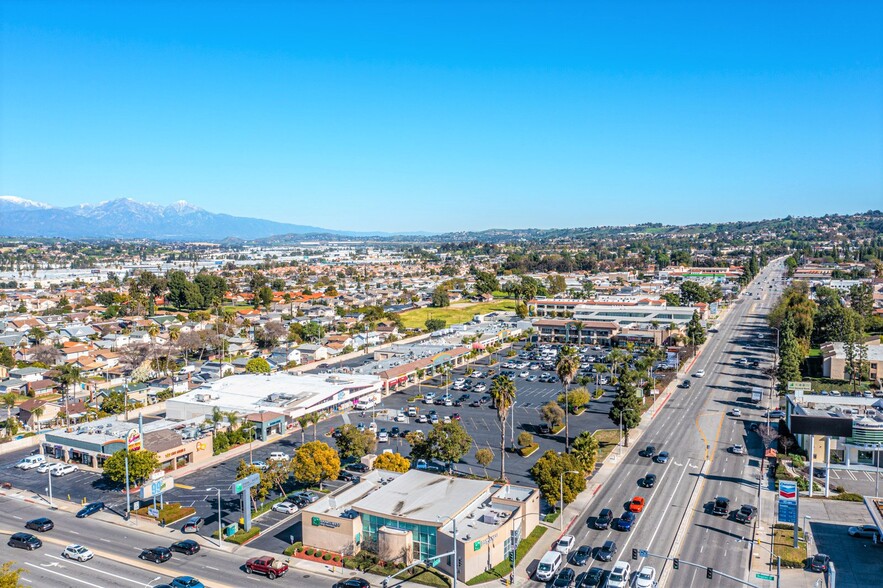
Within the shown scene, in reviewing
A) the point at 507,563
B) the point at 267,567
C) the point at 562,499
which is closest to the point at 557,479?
the point at 562,499

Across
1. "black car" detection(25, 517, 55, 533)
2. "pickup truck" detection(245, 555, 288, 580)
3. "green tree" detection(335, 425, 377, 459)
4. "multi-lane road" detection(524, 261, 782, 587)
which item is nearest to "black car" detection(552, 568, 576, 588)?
"multi-lane road" detection(524, 261, 782, 587)

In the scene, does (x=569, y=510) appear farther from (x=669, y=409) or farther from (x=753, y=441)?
(x=669, y=409)

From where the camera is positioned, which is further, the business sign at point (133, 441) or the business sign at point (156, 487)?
the business sign at point (133, 441)

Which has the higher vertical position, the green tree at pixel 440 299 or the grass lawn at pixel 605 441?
the green tree at pixel 440 299

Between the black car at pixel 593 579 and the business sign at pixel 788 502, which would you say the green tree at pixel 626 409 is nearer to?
the business sign at pixel 788 502

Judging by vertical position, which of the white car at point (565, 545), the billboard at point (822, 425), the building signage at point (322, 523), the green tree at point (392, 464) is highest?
the billboard at point (822, 425)

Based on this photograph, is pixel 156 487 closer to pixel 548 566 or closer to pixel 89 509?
pixel 89 509

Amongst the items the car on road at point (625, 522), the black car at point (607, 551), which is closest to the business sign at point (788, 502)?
the car on road at point (625, 522)
